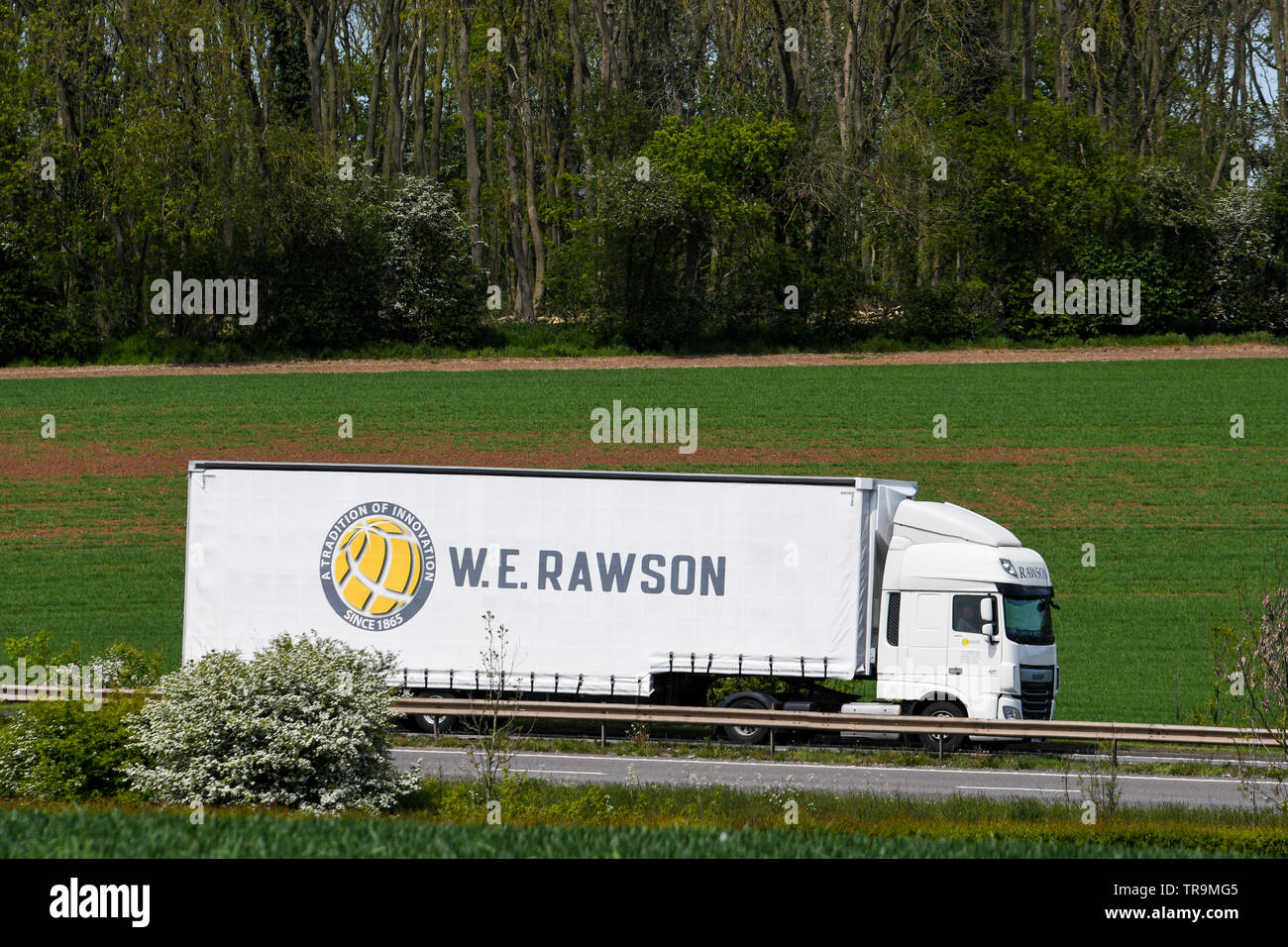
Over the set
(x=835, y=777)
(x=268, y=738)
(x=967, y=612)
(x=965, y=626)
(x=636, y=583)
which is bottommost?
(x=835, y=777)

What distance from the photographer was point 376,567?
21156mm

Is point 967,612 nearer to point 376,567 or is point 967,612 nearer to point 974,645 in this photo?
point 974,645

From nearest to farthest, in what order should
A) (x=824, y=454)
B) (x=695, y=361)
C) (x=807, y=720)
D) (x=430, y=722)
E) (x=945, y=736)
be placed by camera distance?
(x=807, y=720), (x=945, y=736), (x=430, y=722), (x=824, y=454), (x=695, y=361)

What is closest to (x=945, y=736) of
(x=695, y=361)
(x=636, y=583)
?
(x=636, y=583)

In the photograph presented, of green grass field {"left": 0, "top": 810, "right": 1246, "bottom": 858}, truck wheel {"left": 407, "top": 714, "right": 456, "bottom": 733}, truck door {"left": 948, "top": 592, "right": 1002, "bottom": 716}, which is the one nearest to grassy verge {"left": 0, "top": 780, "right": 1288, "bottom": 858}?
green grass field {"left": 0, "top": 810, "right": 1246, "bottom": 858}

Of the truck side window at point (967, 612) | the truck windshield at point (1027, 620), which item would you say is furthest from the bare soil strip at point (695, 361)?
the truck side window at point (967, 612)

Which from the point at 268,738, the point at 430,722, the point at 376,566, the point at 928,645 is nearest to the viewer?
the point at 268,738

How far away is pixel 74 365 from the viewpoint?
52625 millimetres

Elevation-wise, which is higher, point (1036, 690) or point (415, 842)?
point (415, 842)

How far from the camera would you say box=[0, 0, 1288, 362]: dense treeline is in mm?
53594

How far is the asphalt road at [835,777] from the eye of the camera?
16562mm

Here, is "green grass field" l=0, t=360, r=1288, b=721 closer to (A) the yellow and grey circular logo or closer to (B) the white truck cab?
(B) the white truck cab

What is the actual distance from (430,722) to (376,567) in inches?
99.8
